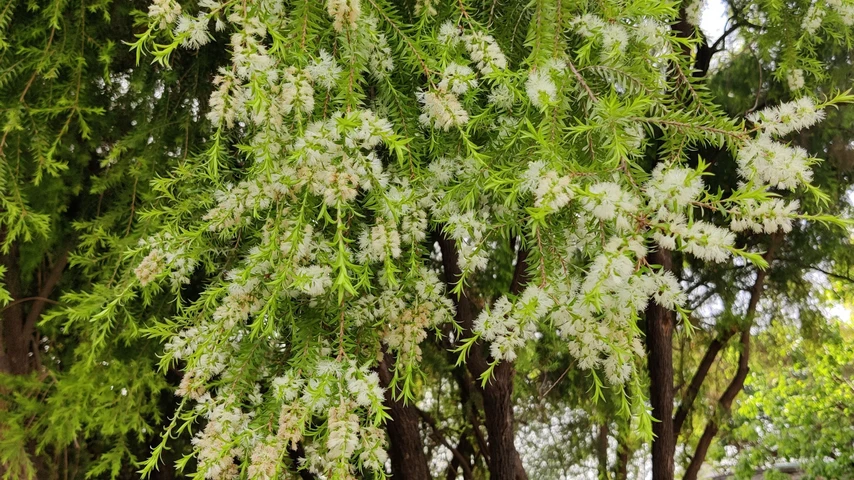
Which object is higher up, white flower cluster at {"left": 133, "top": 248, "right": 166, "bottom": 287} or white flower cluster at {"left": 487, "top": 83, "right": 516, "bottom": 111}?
white flower cluster at {"left": 487, "top": 83, "right": 516, "bottom": 111}

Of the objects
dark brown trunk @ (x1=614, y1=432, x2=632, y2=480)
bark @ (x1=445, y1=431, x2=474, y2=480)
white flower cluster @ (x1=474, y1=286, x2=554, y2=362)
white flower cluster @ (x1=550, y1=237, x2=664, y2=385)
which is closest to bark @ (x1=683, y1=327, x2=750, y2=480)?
dark brown trunk @ (x1=614, y1=432, x2=632, y2=480)

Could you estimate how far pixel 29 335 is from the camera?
1.66 meters

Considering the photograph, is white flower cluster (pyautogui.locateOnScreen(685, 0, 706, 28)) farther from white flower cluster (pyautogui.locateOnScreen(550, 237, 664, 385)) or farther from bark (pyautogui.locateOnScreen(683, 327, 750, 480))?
bark (pyautogui.locateOnScreen(683, 327, 750, 480))

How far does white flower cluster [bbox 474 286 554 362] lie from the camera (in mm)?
609

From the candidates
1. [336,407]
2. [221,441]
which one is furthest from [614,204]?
[221,441]

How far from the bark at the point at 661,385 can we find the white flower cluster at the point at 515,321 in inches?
52.6

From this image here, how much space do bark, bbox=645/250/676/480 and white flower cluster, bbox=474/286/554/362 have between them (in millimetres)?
1336

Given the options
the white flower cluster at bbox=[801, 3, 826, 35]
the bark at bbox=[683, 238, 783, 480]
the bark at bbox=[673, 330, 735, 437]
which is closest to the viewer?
the white flower cluster at bbox=[801, 3, 826, 35]

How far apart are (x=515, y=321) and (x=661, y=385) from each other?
4.74 ft

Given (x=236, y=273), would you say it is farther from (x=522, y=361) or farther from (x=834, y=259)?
(x=834, y=259)

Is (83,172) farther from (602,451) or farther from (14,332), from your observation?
(602,451)

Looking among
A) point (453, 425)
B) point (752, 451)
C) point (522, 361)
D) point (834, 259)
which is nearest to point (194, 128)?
point (522, 361)

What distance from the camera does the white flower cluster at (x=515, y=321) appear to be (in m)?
0.61

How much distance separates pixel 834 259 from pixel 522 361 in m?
1.23
